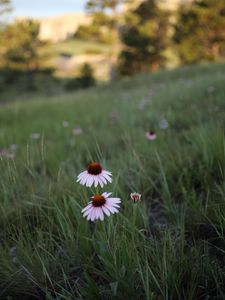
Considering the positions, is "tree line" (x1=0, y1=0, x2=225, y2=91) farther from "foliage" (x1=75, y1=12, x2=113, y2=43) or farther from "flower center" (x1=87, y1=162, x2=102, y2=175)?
"flower center" (x1=87, y1=162, x2=102, y2=175)

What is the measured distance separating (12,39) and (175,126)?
73.9 ft

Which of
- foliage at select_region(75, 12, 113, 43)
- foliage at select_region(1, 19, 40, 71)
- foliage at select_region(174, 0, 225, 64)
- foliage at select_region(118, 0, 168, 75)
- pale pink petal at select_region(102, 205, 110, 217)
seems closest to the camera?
pale pink petal at select_region(102, 205, 110, 217)

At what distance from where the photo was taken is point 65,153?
8.22 ft

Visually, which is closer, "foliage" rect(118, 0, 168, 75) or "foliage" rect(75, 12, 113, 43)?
"foliage" rect(75, 12, 113, 43)

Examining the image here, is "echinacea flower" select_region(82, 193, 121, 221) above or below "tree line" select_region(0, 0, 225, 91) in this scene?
above

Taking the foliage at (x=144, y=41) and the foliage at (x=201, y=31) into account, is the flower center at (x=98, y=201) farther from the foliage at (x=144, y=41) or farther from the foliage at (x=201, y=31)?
the foliage at (x=201, y=31)

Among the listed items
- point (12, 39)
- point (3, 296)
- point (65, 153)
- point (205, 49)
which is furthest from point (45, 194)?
point (12, 39)

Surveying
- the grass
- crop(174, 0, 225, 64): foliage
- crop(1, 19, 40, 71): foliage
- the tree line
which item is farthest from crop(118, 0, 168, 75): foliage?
the grass

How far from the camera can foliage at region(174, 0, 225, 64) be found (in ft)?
65.3

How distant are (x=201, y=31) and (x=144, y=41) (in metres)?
3.54

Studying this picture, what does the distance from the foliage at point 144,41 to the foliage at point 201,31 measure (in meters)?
1.85

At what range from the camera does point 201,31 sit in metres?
20.8

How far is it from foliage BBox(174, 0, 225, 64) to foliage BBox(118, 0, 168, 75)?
185 centimetres

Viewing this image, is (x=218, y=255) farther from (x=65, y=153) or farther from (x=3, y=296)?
(x=65, y=153)
